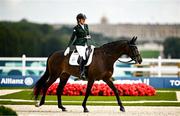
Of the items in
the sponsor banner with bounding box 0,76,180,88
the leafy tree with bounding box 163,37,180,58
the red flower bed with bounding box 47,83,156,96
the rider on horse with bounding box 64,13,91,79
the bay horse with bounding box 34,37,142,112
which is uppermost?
the rider on horse with bounding box 64,13,91,79

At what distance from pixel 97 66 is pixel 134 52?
113 centimetres

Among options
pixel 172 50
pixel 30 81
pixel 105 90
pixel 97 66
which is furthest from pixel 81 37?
pixel 172 50

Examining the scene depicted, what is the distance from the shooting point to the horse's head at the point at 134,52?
1883 cm

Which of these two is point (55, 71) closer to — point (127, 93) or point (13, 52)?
point (127, 93)

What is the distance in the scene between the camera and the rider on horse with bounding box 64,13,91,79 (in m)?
18.8

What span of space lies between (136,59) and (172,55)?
4972 inches

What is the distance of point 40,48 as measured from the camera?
426 ft

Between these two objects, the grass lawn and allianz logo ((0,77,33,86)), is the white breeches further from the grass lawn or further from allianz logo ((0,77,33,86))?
allianz logo ((0,77,33,86))

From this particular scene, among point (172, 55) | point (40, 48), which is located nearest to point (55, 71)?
point (40, 48)

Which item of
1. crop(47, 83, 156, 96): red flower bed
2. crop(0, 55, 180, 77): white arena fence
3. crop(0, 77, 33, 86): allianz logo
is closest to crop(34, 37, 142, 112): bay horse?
crop(47, 83, 156, 96): red flower bed

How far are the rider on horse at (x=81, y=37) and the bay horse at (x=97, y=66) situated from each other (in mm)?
236

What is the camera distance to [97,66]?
61.8 feet

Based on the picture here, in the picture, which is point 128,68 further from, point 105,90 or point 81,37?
point 81,37

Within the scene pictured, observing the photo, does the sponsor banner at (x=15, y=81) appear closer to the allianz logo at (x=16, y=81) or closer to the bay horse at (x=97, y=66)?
the allianz logo at (x=16, y=81)
